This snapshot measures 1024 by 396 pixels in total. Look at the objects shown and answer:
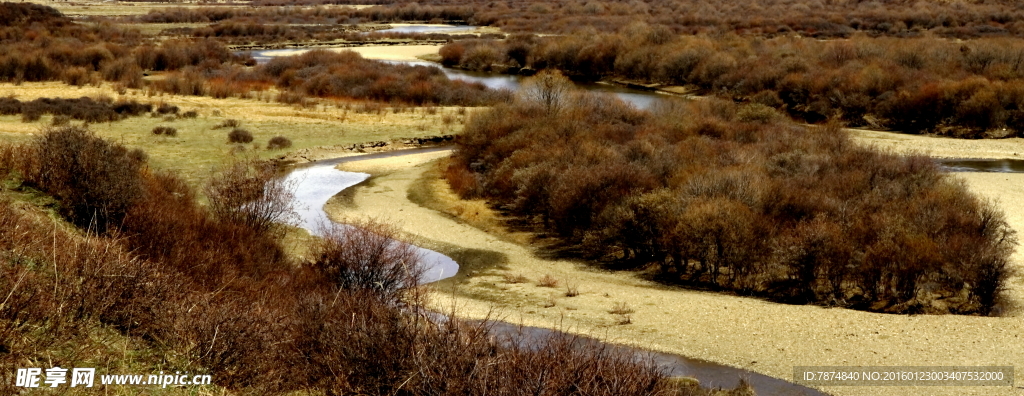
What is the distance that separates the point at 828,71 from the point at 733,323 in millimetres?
42212

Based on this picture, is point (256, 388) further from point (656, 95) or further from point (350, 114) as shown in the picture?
point (656, 95)

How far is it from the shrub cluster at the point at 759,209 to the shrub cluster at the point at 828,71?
15.7m

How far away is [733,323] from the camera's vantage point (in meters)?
18.0

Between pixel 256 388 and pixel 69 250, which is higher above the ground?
pixel 69 250

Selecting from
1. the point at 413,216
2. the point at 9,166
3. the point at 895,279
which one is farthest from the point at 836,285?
the point at 9,166

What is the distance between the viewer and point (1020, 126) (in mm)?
44656

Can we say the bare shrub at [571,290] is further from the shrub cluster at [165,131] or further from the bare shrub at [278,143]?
the shrub cluster at [165,131]

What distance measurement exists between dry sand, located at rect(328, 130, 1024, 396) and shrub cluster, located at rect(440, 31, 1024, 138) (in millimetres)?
A: 27681

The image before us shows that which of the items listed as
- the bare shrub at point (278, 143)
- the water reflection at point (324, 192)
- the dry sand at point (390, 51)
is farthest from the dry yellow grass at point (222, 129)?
the dry sand at point (390, 51)

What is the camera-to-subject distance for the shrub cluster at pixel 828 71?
4634 centimetres

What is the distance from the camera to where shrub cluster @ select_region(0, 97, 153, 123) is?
40.6m

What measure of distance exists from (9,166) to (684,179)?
1785cm

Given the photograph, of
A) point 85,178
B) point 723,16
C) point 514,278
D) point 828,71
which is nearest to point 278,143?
point 514,278

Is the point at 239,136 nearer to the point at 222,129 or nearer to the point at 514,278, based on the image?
the point at 222,129
